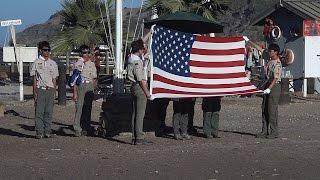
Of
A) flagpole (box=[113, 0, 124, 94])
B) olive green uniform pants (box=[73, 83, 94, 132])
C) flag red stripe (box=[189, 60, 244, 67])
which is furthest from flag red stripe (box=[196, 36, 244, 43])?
olive green uniform pants (box=[73, 83, 94, 132])

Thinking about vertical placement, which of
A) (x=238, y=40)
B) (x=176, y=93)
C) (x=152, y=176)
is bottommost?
(x=152, y=176)

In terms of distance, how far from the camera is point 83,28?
2583 cm

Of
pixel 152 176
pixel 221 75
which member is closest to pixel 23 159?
pixel 152 176

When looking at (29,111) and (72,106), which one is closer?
(29,111)

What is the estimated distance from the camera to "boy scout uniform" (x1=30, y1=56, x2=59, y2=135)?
14398 mm

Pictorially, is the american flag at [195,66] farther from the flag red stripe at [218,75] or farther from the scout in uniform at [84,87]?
the scout in uniform at [84,87]

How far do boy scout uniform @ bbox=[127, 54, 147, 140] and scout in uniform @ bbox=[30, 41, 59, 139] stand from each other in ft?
6.12

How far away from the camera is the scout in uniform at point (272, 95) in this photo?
1445cm

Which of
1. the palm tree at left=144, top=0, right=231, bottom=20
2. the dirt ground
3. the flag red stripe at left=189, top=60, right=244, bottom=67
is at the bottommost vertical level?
the dirt ground

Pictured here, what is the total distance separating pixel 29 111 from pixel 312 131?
8884 mm

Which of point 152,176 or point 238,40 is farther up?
point 238,40

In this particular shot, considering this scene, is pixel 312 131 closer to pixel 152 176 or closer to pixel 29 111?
pixel 152 176

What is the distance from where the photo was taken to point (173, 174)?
33.6 ft

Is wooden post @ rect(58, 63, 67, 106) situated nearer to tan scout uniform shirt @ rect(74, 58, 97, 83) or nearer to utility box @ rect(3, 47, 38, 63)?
utility box @ rect(3, 47, 38, 63)
